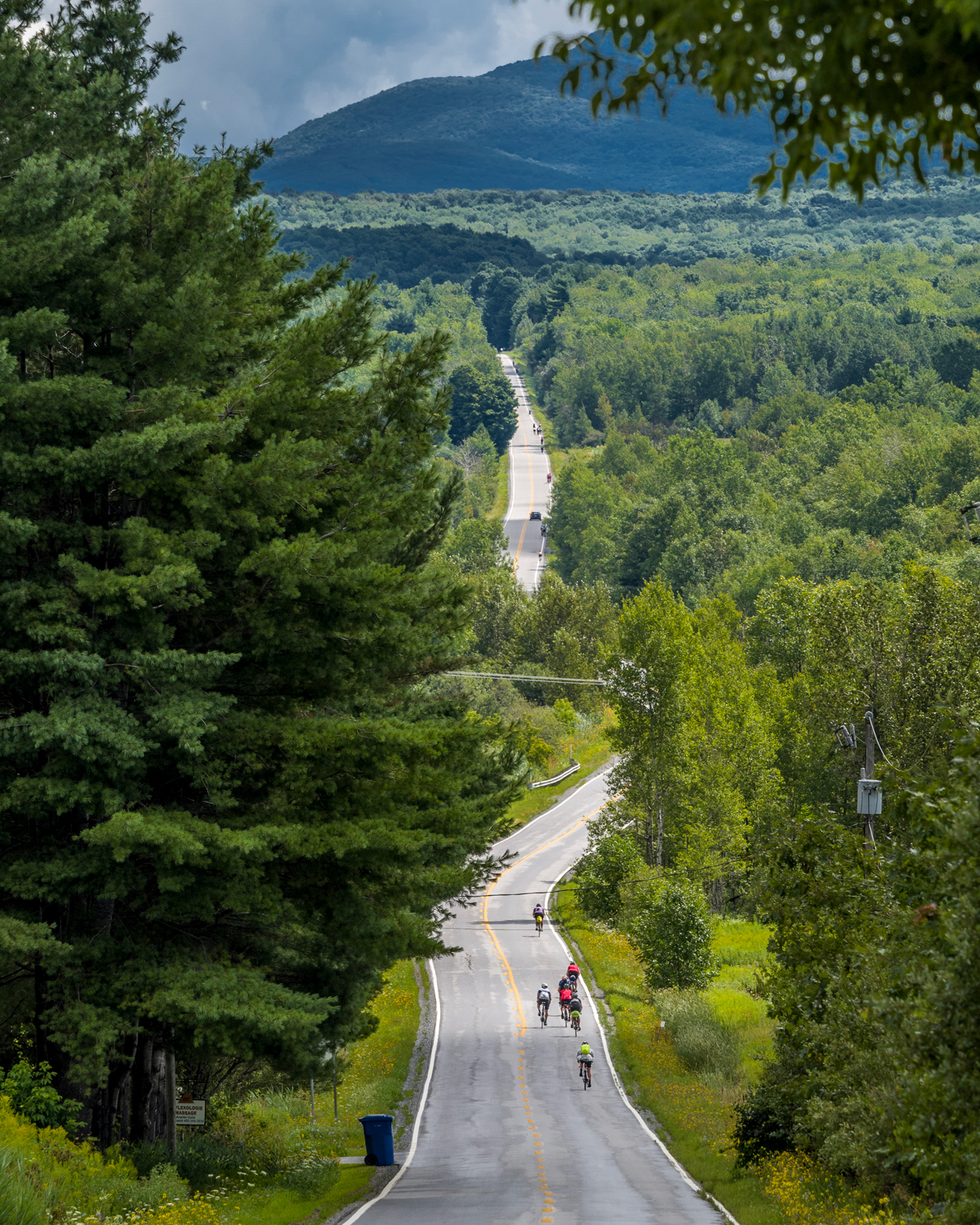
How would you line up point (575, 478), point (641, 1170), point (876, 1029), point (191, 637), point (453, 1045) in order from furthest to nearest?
point (575, 478) → point (453, 1045) → point (641, 1170) → point (191, 637) → point (876, 1029)

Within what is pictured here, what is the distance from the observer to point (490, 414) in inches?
6949

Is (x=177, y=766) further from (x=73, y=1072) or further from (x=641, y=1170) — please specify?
(x=641, y=1170)

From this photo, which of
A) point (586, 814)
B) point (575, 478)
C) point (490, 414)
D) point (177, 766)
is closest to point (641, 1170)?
point (177, 766)

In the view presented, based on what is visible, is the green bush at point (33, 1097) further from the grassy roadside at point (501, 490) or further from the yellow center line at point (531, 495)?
the grassy roadside at point (501, 490)

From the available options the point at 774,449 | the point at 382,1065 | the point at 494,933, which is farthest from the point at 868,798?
the point at 774,449

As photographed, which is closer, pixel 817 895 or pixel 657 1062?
pixel 817 895

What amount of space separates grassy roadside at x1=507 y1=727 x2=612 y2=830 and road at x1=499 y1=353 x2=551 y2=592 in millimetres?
34246

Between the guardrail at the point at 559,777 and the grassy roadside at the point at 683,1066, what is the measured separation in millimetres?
20429

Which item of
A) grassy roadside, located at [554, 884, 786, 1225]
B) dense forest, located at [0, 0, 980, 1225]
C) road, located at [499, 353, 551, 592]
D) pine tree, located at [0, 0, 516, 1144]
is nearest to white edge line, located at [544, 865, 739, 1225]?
grassy roadside, located at [554, 884, 786, 1225]

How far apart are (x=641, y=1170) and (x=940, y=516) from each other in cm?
8205

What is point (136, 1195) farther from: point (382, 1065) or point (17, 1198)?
point (382, 1065)

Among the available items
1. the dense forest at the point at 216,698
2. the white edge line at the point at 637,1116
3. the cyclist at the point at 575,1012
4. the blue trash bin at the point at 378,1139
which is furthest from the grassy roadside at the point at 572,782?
→ the dense forest at the point at 216,698

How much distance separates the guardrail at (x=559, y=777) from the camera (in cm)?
7706

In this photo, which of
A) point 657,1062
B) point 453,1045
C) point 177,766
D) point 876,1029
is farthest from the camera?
point 453,1045
